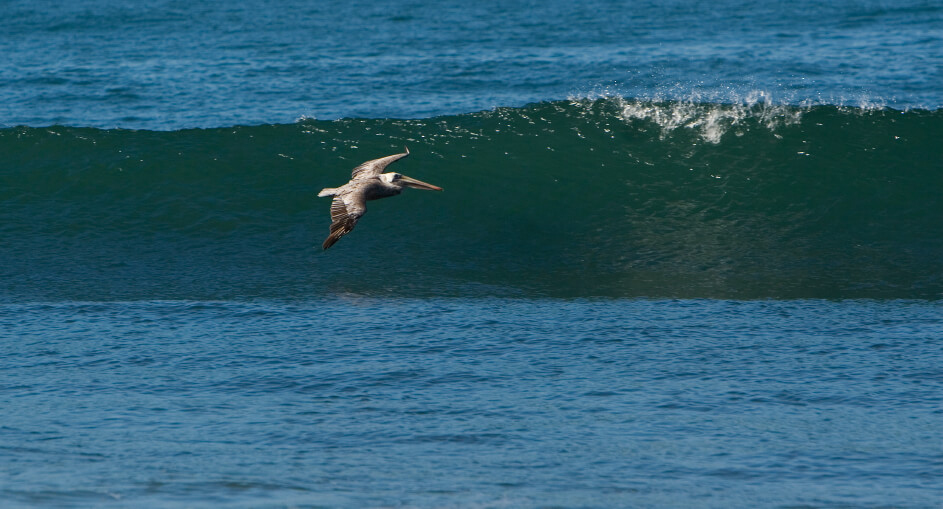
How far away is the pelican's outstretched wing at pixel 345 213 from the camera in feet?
24.2

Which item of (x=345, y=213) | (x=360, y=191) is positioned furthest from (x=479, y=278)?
(x=345, y=213)

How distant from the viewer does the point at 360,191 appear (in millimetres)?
8539

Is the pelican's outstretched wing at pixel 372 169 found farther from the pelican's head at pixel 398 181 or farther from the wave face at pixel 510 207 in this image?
the wave face at pixel 510 207

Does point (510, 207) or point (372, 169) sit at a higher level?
point (372, 169)

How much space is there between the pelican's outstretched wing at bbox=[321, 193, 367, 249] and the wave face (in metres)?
1.79

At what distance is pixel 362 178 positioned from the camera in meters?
9.06

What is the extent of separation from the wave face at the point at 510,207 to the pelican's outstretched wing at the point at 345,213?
70.4 inches

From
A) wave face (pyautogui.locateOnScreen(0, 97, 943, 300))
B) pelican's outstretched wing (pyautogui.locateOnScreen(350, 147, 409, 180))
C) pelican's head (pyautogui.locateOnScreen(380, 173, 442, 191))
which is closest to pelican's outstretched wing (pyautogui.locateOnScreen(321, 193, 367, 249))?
pelican's head (pyautogui.locateOnScreen(380, 173, 442, 191))

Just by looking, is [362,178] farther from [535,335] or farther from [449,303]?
[535,335]

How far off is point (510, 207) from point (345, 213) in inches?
184

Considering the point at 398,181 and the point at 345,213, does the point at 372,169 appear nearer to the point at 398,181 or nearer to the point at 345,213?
the point at 398,181

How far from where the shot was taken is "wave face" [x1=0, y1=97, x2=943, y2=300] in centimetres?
1008

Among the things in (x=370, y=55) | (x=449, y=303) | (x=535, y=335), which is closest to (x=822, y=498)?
(x=535, y=335)

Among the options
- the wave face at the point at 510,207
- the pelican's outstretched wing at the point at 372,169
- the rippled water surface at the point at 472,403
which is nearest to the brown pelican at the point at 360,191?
the pelican's outstretched wing at the point at 372,169
